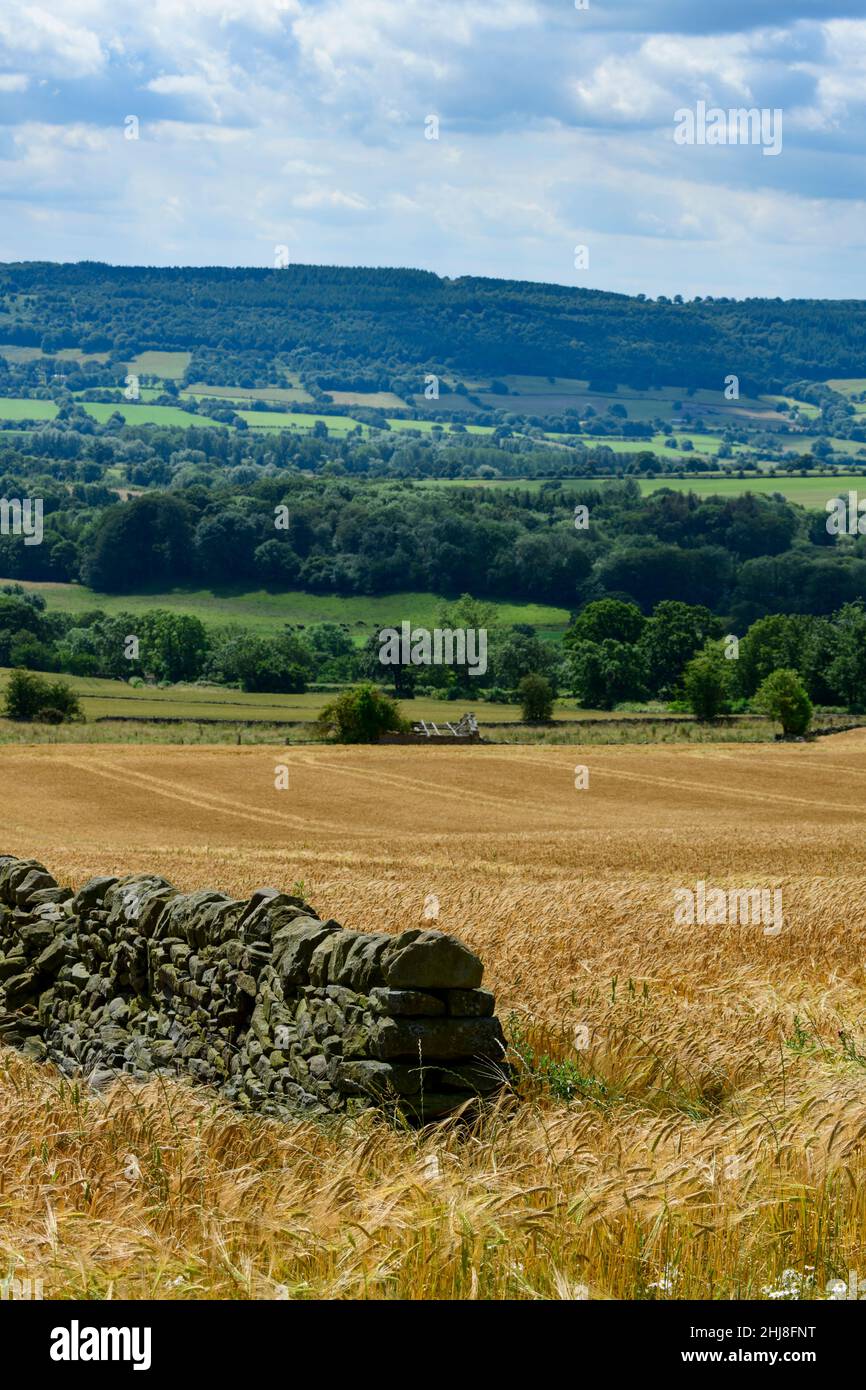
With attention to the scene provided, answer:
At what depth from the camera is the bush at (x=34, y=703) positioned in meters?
97.9

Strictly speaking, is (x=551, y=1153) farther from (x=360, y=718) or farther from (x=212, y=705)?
(x=212, y=705)

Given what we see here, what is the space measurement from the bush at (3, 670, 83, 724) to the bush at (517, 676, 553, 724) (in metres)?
28.8

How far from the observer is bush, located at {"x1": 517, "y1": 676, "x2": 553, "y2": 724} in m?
104

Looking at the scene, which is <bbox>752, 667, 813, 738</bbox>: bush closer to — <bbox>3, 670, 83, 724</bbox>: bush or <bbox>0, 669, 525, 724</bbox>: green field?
<bbox>0, 669, 525, 724</bbox>: green field

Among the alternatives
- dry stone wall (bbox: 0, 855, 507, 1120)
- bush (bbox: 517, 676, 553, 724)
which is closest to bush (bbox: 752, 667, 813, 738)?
bush (bbox: 517, 676, 553, 724)

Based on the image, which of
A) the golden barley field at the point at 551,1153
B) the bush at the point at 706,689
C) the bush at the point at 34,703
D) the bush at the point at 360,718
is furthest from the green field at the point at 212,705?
the golden barley field at the point at 551,1153

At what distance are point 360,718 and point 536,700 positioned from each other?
18.2 metres

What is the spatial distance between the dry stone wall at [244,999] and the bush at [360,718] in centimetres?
7485

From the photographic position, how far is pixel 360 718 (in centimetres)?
9031

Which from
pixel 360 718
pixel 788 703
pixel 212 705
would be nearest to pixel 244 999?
pixel 360 718

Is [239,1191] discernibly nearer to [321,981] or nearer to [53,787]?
[321,981]

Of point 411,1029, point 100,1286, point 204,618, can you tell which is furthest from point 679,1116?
point 204,618

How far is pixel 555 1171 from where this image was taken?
26.7 feet

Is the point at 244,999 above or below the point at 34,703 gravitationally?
above
